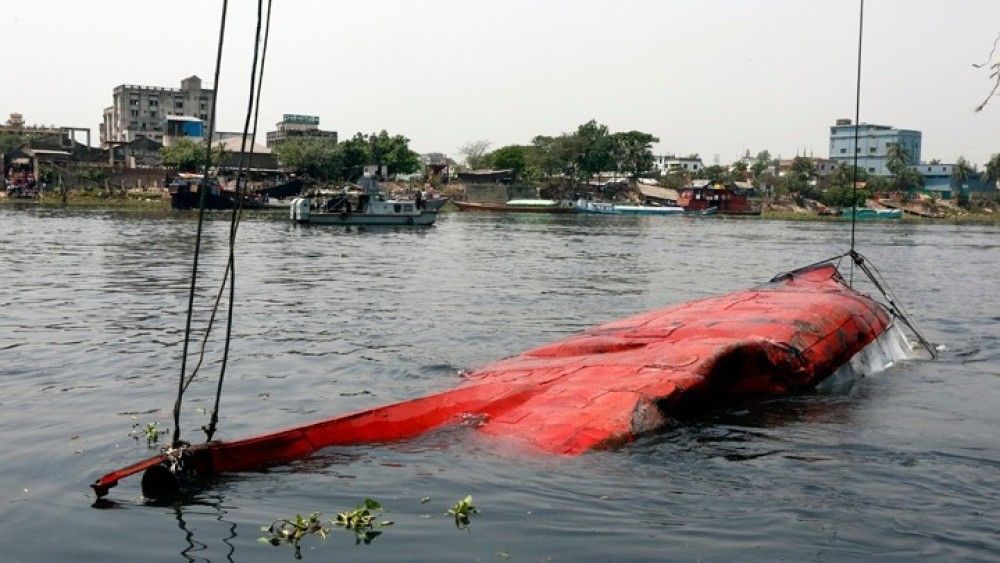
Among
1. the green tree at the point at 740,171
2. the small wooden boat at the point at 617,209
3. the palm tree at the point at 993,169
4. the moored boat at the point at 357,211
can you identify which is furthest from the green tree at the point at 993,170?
the moored boat at the point at 357,211

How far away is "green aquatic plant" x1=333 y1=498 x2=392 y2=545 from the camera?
591 cm

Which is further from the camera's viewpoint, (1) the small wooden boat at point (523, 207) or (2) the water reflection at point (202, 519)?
(1) the small wooden boat at point (523, 207)

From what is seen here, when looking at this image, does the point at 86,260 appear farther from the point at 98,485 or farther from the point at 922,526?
the point at 922,526

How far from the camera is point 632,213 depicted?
303 feet

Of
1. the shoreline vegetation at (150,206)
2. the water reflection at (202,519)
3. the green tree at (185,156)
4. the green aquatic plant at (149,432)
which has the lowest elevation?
the water reflection at (202,519)

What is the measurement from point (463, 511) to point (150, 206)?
233 feet

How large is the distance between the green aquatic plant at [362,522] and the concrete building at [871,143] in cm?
13225

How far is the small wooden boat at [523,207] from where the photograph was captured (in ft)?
292

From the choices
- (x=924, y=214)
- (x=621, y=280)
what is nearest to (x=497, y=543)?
(x=621, y=280)

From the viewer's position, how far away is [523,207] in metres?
90.9

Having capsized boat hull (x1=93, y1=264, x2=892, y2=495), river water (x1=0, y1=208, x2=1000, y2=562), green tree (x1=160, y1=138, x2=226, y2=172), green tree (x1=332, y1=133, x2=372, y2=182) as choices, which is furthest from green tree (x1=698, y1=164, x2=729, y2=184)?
capsized boat hull (x1=93, y1=264, x2=892, y2=495)

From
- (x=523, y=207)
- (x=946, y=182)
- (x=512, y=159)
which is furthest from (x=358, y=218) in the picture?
(x=946, y=182)

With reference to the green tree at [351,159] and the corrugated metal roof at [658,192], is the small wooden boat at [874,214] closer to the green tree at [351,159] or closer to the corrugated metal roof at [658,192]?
the corrugated metal roof at [658,192]

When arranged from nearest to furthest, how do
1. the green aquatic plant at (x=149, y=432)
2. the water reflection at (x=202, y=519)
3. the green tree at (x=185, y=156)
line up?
the water reflection at (x=202, y=519)
the green aquatic plant at (x=149, y=432)
the green tree at (x=185, y=156)
